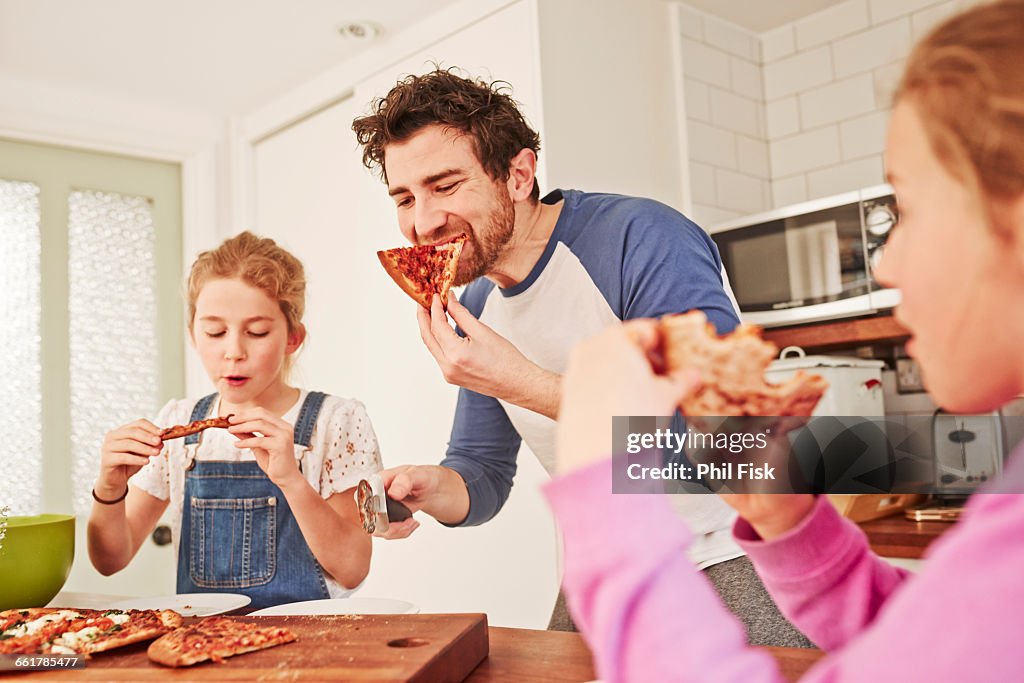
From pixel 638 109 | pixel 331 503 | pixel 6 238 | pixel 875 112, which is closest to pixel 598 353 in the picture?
pixel 331 503

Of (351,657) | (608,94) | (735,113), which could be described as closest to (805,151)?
(735,113)

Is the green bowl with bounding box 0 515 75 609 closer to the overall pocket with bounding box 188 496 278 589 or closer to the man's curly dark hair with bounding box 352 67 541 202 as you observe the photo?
the overall pocket with bounding box 188 496 278 589

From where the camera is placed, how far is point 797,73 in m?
2.36

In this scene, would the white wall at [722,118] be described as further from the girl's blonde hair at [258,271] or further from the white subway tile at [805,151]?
the girl's blonde hair at [258,271]

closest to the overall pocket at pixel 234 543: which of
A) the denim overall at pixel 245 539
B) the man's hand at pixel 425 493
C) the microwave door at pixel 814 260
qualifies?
the denim overall at pixel 245 539

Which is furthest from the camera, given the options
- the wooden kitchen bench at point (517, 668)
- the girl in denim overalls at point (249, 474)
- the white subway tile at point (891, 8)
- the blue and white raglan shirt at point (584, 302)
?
the white subway tile at point (891, 8)

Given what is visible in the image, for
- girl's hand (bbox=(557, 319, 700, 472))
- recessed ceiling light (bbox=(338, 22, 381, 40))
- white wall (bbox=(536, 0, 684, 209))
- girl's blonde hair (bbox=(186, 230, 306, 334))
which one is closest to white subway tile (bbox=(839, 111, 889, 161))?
white wall (bbox=(536, 0, 684, 209))

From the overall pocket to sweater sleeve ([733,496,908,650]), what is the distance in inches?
40.7

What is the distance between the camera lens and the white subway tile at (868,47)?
7.15ft

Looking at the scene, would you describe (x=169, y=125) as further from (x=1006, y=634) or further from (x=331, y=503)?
(x=1006, y=634)

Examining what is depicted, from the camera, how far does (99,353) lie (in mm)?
2547

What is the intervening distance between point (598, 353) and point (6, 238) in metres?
2.40

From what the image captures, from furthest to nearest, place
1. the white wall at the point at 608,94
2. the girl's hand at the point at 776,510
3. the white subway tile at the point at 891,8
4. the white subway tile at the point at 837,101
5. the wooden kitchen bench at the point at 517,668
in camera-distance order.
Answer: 1. the white subway tile at the point at 837,101
2. the white subway tile at the point at 891,8
3. the white wall at the point at 608,94
4. the wooden kitchen bench at the point at 517,668
5. the girl's hand at the point at 776,510

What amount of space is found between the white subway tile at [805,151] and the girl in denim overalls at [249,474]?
1408mm
